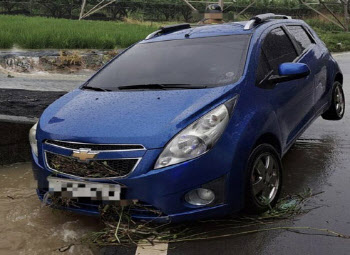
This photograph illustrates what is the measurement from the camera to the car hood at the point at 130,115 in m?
3.42

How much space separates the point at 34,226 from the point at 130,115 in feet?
3.97

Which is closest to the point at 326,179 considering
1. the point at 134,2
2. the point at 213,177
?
the point at 213,177

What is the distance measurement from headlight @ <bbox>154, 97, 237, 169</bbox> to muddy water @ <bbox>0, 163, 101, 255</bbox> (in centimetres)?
87

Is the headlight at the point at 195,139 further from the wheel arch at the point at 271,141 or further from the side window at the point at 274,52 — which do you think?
the side window at the point at 274,52

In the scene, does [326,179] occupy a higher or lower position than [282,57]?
lower

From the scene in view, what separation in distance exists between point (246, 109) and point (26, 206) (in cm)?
213

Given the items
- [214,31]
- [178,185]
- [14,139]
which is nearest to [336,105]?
[214,31]

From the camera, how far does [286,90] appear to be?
14.7ft

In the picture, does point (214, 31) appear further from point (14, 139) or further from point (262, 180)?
point (14, 139)

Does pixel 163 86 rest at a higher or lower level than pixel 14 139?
higher

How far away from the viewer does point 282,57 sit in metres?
4.88

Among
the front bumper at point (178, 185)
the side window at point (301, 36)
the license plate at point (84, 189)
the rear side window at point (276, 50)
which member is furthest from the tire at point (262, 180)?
Result: the side window at point (301, 36)

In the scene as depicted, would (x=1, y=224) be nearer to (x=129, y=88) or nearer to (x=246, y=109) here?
(x=129, y=88)

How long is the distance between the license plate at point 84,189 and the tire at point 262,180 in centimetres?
97
